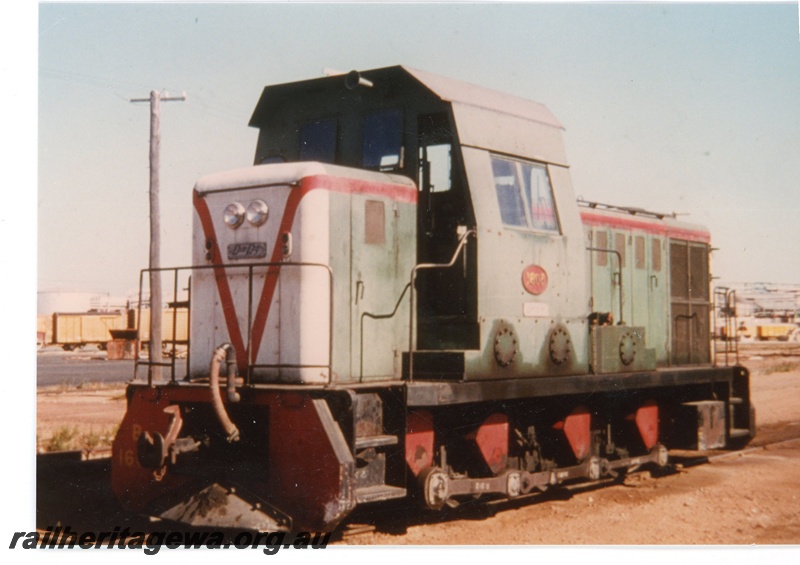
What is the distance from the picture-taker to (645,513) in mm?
7914

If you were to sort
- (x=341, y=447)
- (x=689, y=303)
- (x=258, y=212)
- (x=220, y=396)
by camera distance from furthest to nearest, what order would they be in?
1. (x=689, y=303)
2. (x=258, y=212)
3. (x=220, y=396)
4. (x=341, y=447)

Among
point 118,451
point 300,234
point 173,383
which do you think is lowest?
point 118,451

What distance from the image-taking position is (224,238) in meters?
7.24

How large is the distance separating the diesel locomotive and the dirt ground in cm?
30

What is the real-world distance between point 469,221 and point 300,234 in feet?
4.80

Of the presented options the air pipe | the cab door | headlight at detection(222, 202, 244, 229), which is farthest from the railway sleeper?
headlight at detection(222, 202, 244, 229)

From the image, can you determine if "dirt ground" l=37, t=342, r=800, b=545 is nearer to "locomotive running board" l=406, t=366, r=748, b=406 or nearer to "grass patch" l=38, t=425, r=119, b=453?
"grass patch" l=38, t=425, r=119, b=453

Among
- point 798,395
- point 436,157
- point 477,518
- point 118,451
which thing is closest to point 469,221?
point 436,157

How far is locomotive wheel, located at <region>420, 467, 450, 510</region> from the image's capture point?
682 centimetres

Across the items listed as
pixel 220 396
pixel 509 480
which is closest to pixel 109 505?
pixel 220 396

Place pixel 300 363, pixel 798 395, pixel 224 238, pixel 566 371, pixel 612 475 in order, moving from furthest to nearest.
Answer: pixel 798 395
pixel 612 475
pixel 566 371
pixel 224 238
pixel 300 363

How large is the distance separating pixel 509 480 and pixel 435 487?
3.37 ft

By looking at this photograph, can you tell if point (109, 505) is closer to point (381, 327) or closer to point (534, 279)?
point (381, 327)

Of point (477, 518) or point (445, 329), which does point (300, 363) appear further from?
point (477, 518)
